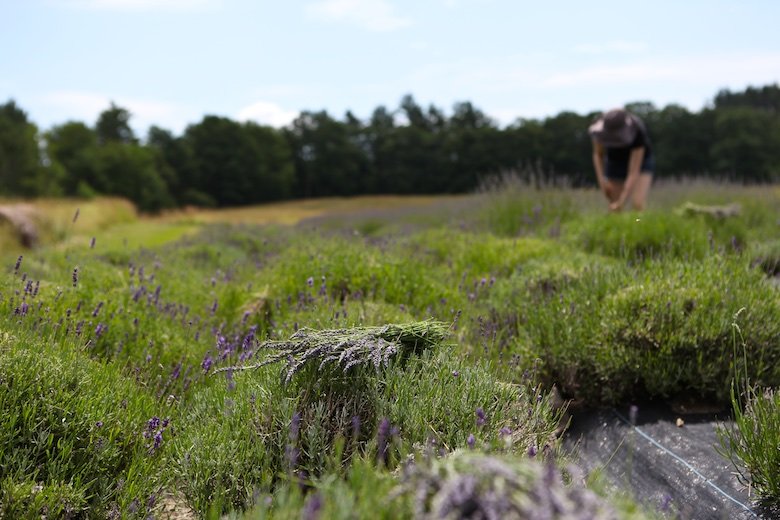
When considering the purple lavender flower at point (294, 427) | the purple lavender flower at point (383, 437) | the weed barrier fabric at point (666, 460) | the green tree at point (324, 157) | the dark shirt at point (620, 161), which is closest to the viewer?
the purple lavender flower at point (383, 437)

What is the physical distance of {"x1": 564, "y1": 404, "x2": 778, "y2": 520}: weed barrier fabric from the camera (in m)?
2.94

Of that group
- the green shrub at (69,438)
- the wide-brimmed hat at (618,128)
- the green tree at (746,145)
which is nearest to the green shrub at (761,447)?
the green shrub at (69,438)

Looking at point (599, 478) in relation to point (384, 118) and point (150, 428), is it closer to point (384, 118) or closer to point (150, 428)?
point (150, 428)

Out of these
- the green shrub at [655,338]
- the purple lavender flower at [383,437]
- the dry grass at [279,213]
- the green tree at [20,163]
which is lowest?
the dry grass at [279,213]

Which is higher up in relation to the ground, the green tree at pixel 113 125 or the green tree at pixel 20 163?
the green tree at pixel 113 125

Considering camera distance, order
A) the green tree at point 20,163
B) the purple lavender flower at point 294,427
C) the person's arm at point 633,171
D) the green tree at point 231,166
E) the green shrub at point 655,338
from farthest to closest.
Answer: the green tree at point 231,166 < the green tree at point 20,163 < the person's arm at point 633,171 < the green shrub at point 655,338 < the purple lavender flower at point 294,427

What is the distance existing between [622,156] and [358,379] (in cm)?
699

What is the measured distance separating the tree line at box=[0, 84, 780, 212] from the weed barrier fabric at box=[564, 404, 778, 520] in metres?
36.1

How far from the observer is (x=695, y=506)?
3002 mm

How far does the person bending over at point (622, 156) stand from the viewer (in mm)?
7984

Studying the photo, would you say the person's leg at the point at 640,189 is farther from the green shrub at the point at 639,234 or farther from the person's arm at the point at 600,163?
the green shrub at the point at 639,234

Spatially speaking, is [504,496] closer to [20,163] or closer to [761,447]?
[761,447]

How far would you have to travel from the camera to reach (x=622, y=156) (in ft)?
28.0

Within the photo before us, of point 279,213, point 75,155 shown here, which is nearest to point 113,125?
point 75,155
